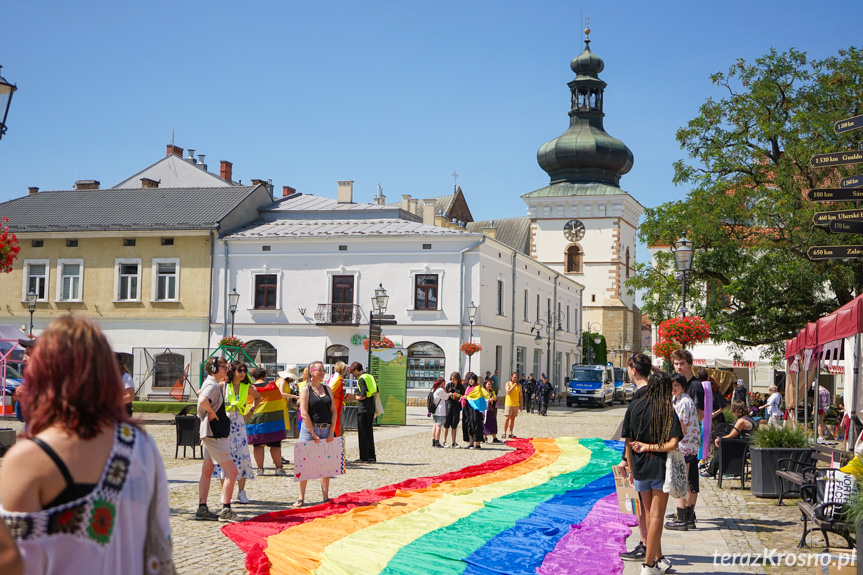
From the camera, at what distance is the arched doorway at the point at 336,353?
140 ft

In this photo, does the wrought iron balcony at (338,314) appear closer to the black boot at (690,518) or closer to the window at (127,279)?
the window at (127,279)

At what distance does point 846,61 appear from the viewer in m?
25.2

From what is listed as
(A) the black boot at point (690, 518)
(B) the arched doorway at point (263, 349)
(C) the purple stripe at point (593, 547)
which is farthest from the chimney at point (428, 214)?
(A) the black boot at point (690, 518)

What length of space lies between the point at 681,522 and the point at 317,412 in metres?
4.57

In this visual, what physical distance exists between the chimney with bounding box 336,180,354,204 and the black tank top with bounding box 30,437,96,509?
47.6 meters

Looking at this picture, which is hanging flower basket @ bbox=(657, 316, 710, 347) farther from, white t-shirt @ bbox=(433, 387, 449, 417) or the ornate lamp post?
the ornate lamp post

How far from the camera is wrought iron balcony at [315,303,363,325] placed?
140 ft

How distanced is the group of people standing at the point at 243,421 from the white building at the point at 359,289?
26.5 meters

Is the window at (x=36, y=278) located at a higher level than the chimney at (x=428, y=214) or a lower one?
lower

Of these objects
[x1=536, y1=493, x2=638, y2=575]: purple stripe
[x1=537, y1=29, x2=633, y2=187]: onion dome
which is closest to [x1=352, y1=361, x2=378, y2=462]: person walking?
[x1=536, y1=493, x2=638, y2=575]: purple stripe

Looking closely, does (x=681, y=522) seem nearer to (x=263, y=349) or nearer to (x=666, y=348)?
(x=666, y=348)

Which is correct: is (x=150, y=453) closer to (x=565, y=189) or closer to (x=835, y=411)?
(x=835, y=411)

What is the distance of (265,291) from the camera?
44125mm

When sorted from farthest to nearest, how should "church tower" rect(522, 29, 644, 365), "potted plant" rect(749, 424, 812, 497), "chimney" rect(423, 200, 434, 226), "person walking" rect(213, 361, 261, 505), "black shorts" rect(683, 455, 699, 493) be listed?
"church tower" rect(522, 29, 644, 365) < "chimney" rect(423, 200, 434, 226) < "potted plant" rect(749, 424, 812, 497) < "person walking" rect(213, 361, 261, 505) < "black shorts" rect(683, 455, 699, 493)
